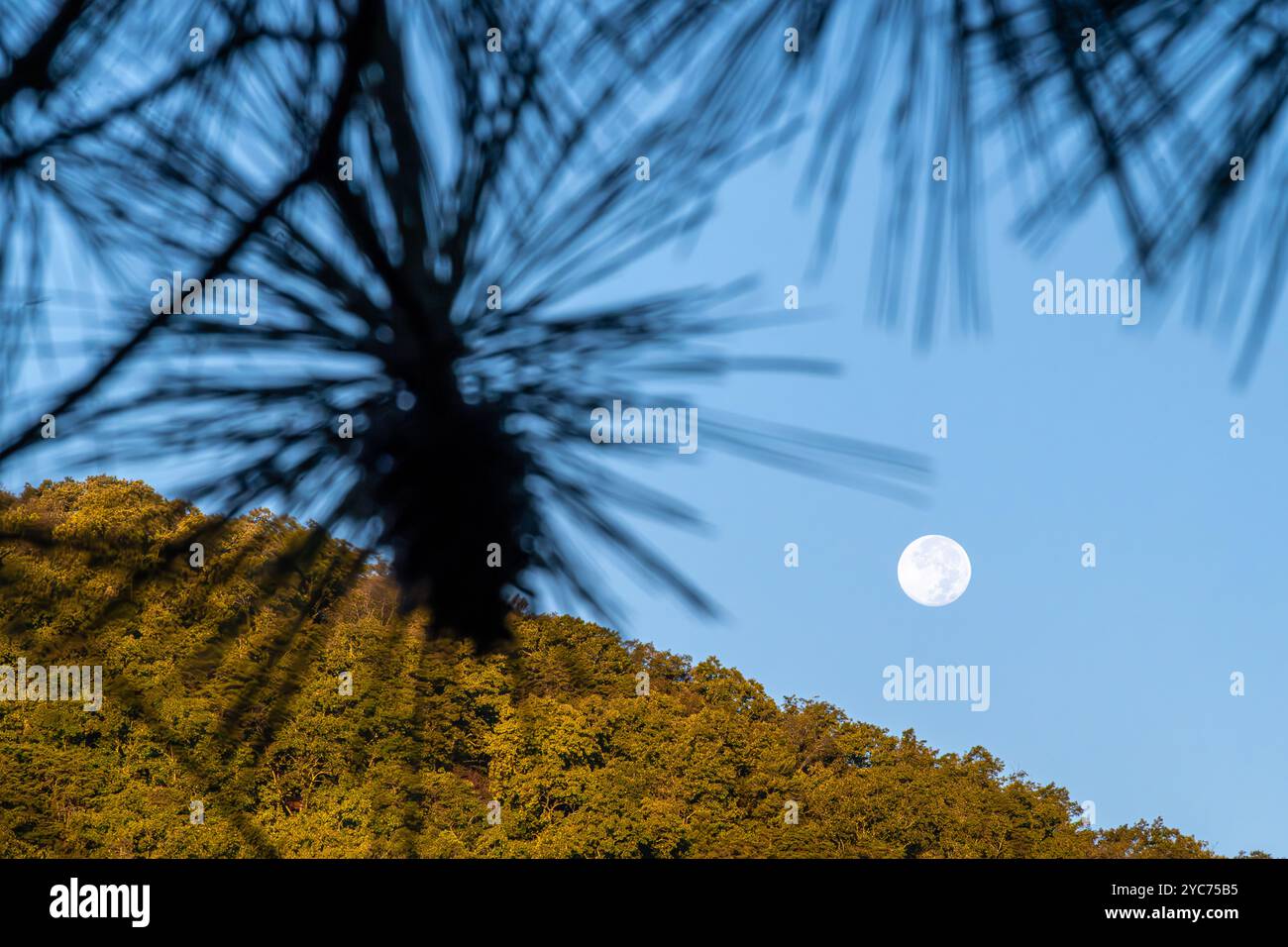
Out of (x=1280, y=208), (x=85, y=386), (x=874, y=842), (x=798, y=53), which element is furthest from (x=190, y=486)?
(x=874, y=842)

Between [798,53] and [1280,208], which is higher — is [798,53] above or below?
above

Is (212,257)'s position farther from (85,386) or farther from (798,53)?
(798,53)

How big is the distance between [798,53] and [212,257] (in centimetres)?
40

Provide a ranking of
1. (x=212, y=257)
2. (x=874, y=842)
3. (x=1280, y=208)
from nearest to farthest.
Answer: (x=1280, y=208), (x=212, y=257), (x=874, y=842)

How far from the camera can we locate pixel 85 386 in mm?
627

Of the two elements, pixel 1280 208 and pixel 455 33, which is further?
pixel 455 33

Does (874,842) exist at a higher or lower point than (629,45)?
lower

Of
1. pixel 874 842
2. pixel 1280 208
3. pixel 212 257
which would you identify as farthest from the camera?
pixel 874 842

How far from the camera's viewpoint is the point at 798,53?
1.77ft
